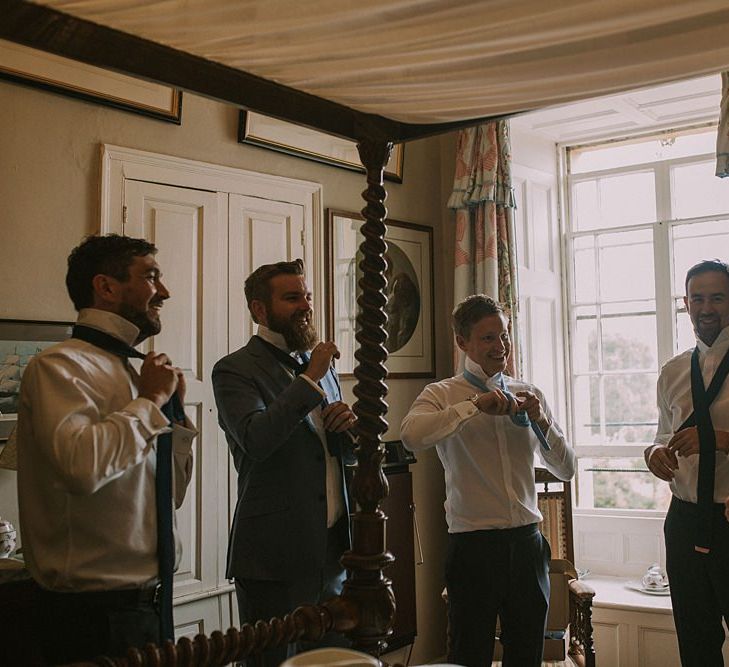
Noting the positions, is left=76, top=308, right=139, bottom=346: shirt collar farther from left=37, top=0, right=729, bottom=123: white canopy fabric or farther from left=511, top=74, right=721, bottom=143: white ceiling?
left=511, top=74, right=721, bottom=143: white ceiling

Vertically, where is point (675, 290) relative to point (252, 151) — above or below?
below

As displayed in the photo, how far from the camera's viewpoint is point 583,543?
441 cm

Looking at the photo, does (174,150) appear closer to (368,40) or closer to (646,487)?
(368,40)

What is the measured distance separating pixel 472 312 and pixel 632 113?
7.32 ft

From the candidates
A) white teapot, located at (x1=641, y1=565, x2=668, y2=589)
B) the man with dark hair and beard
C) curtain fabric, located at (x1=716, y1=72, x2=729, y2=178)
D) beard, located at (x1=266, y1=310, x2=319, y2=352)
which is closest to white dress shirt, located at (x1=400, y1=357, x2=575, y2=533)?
the man with dark hair and beard

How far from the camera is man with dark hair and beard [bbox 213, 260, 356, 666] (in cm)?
202

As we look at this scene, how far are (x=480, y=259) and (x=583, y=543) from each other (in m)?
1.69

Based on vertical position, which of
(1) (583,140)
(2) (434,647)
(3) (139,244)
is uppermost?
(1) (583,140)

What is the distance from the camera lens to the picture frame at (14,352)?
2.48 m

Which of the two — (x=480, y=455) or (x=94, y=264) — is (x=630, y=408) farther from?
(x=94, y=264)

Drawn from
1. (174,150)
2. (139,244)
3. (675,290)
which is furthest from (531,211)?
(139,244)

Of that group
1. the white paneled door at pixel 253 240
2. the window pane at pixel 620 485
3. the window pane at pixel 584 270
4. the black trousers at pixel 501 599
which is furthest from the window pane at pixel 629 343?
the black trousers at pixel 501 599

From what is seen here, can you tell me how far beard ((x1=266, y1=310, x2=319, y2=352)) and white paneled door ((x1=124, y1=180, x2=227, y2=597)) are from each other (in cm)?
86

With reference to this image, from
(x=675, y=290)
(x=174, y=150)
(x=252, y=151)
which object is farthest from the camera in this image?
(x=675, y=290)
